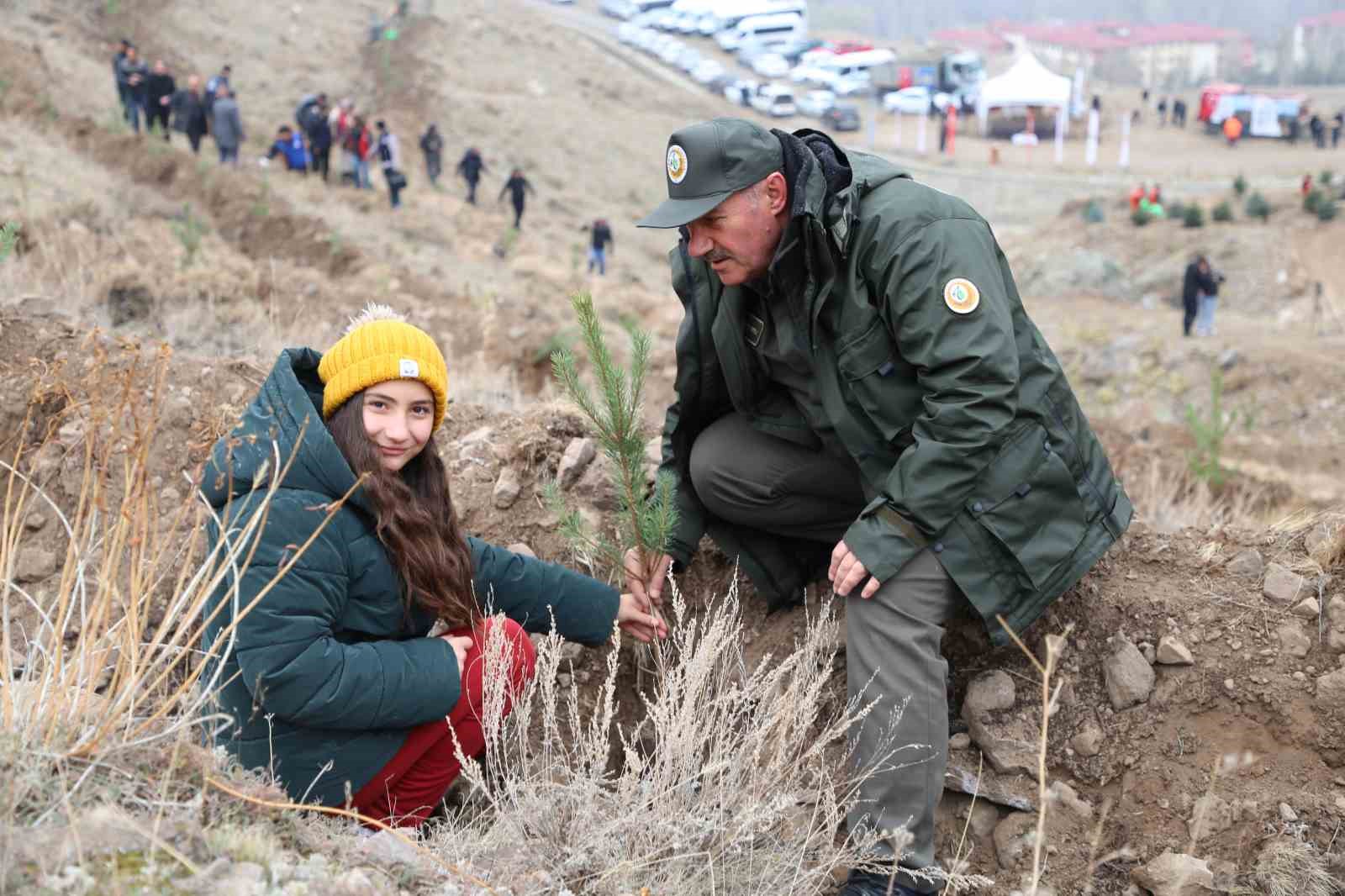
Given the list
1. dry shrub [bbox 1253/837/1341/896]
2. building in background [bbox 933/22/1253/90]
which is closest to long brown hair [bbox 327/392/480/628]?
dry shrub [bbox 1253/837/1341/896]

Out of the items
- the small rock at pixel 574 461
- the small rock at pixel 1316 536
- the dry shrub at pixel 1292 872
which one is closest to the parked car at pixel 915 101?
the small rock at pixel 574 461

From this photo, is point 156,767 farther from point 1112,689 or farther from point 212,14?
point 212,14

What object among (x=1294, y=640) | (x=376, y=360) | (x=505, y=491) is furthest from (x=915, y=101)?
(x=376, y=360)

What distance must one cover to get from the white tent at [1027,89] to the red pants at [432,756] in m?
38.5

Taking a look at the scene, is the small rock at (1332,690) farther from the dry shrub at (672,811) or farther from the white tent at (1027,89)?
the white tent at (1027,89)

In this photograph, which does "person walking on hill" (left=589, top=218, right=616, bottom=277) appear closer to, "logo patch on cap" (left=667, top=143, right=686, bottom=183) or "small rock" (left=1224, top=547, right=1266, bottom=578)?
"small rock" (left=1224, top=547, right=1266, bottom=578)

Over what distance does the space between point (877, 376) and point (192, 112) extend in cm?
1510

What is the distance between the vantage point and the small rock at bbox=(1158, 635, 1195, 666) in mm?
3180

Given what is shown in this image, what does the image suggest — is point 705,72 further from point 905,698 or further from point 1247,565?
point 905,698

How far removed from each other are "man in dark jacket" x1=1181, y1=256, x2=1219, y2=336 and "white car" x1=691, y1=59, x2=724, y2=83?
3127 cm

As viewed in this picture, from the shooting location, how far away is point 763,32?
187ft

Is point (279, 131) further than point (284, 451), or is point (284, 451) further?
point (279, 131)

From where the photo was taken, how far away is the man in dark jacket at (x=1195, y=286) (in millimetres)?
16766

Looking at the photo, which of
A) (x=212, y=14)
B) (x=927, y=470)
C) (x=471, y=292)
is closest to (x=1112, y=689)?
(x=927, y=470)
